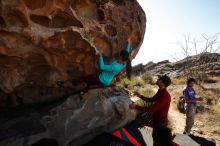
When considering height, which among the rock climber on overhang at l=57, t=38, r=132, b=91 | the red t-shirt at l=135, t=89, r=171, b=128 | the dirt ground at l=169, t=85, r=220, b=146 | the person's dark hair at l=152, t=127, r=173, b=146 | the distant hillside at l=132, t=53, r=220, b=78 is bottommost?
the dirt ground at l=169, t=85, r=220, b=146

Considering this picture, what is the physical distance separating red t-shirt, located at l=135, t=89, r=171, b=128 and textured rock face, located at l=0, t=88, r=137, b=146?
1670 millimetres

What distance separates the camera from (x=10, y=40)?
4207mm

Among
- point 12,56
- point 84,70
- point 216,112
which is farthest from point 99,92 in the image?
point 216,112

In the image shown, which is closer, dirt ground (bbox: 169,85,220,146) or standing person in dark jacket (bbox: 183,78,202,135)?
standing person in dark jacket (bbox: 183,78,202,135)

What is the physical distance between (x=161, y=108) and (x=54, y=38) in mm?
2342

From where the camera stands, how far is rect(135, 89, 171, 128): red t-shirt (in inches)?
140

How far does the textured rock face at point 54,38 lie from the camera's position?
4.20 metres

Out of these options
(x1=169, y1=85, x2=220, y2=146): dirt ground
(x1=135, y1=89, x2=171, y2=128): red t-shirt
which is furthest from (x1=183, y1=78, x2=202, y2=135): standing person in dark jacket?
(x1=135, y1=89, x2=171, y2=128): red t-shirt

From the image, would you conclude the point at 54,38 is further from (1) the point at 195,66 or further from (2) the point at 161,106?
(1) the point at 195,66

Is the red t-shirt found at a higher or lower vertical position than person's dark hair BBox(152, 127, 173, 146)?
higher

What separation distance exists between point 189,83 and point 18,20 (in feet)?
13.4

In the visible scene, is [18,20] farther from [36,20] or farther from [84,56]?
[84,56]

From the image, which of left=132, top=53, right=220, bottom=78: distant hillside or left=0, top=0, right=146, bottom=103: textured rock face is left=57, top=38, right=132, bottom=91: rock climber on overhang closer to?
left=0, top=0, right=146, bottom=103: textured rock face

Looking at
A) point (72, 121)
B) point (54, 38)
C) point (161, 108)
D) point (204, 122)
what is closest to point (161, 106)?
point (161, 108)
